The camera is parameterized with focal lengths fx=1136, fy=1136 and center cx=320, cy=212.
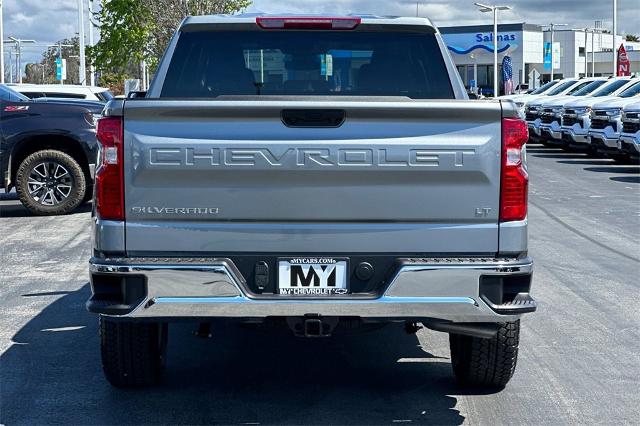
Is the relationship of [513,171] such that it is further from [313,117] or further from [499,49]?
[499,49]

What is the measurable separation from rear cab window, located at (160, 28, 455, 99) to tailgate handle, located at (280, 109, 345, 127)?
4.51 feet

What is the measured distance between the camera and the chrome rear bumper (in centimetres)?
507

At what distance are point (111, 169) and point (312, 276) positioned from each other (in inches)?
40.2

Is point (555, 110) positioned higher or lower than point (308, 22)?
lower

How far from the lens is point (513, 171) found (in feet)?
16.8

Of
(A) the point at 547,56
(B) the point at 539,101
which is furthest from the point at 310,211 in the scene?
(A) the point at 547,56

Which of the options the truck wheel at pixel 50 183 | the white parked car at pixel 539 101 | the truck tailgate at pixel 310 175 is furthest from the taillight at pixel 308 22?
the white parked car at pixel 539 101

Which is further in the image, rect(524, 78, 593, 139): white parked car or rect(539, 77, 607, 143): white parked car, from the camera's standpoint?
rect(524, 78, 593, 139): white parked car

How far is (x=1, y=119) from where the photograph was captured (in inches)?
575

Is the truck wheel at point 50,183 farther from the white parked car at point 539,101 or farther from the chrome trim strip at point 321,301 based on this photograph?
the white parked car at point 539,101

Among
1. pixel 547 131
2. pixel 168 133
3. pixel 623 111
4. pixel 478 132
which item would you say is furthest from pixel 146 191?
pixel 547 131

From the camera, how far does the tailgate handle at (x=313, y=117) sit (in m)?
5.06

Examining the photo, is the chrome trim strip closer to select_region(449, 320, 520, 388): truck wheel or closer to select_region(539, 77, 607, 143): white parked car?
select_region(449, 320, 520, 388): truck wheel

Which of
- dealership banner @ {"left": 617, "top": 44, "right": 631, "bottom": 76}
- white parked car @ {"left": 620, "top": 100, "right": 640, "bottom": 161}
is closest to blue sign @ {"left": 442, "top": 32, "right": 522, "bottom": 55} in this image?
dealership banner @ {"left": 617, "top": 44, "right": 631, "bottom": 76}
